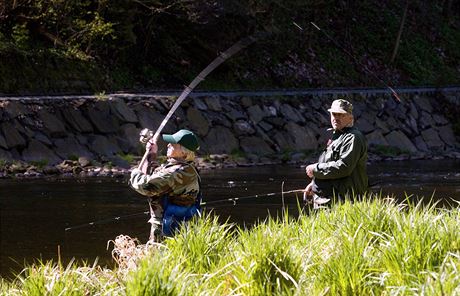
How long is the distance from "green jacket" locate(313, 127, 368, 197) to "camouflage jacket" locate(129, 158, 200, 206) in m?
1.23

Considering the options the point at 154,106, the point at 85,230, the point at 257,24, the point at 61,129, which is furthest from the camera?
the point at 257,24

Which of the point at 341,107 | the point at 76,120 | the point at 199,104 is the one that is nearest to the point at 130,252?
the point at 341,107

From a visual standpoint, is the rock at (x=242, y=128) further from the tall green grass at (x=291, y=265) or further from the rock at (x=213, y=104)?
the tall green grass at (x=291, y=265)

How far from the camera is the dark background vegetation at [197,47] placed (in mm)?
21688

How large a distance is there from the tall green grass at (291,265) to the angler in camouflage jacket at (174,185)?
0.97 ft

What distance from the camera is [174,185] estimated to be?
6.54m

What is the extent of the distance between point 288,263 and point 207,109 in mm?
16918

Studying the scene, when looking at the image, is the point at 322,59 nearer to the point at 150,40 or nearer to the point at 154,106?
the point at 150,40

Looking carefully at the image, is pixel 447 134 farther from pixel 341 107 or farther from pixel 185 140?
pixel 185 140

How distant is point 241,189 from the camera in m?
16.1

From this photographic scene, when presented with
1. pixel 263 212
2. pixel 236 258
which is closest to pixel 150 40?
pixel 263 212

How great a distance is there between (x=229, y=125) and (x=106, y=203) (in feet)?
28.9

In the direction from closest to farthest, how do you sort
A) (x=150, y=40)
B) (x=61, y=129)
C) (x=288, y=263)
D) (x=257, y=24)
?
(x=288, y=263)
(x=61, y=129)
(x=150, y=40)
(x=257, y=24)

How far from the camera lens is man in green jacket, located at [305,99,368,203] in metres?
7.39
